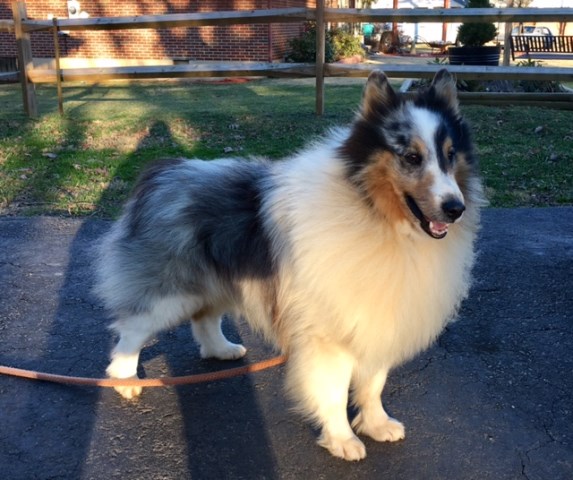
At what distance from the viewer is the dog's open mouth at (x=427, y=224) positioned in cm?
277

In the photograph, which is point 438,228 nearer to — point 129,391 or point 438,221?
point 438,221

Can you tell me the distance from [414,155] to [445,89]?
20.6 inches

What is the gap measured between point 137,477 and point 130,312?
3.09 ft

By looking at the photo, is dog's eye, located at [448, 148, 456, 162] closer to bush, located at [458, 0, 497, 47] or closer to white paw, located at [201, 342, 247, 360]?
white paw, located at [201, 342, 247, 360]

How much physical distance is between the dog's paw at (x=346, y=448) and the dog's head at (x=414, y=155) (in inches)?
48.0

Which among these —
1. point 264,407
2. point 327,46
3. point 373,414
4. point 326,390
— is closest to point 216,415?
point 264,407

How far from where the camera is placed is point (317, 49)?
33.8ft

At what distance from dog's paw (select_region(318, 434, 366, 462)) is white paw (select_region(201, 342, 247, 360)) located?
111cm

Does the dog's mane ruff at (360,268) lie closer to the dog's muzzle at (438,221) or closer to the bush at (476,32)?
the dog's muzzle at (438,221)

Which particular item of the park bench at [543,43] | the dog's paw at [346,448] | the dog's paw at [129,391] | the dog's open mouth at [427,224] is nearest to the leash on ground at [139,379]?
the dog's paw at [129,391]

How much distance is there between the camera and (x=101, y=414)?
→ 354 centimetres

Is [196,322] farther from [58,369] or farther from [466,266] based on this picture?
[466,266]

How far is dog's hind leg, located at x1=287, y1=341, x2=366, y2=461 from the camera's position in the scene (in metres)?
3.07

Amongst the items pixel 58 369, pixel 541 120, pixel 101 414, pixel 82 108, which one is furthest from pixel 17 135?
pixel 541 120
